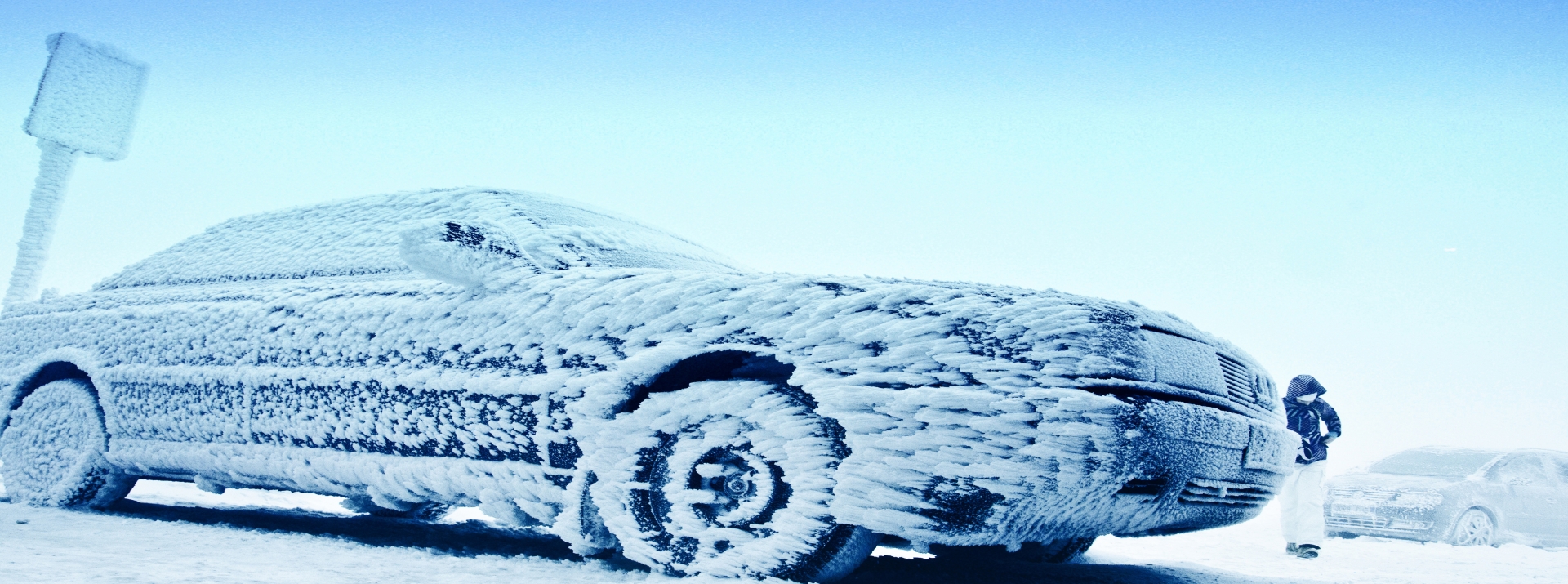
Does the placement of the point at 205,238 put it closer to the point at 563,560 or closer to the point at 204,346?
the point at 204,346

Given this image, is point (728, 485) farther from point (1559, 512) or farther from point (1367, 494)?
point (1559, 512)

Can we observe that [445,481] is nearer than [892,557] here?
Yes

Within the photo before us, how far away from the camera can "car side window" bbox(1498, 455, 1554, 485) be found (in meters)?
6.75

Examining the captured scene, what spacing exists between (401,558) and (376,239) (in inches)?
44.1

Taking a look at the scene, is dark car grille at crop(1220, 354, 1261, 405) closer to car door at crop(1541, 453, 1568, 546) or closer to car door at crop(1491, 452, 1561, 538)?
car door at crop(1491, 452, 1561, 538)

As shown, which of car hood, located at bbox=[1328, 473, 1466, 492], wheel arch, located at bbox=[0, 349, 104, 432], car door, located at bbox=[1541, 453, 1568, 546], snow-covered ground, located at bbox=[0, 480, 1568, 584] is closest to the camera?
snow-covered ground, located at bbox=[0, 480, 1568, 584]

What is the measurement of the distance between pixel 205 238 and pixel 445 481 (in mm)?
2118

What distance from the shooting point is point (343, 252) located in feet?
10.1

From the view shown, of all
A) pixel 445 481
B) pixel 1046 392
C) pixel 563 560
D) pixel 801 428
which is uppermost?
pixel 1046 392

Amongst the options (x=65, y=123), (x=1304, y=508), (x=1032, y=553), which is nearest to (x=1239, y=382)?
(x=1032, y=553)

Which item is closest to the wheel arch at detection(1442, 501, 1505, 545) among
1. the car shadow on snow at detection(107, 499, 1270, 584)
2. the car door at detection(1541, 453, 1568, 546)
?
the car door at detection(1541, 453, 1568, 546)

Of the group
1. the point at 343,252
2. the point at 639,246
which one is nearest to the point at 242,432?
the point at 343,252

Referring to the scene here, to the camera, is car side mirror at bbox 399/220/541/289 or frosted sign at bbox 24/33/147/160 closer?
car side mirror at bbox 399/220/541/289

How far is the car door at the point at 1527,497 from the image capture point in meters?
6.69
